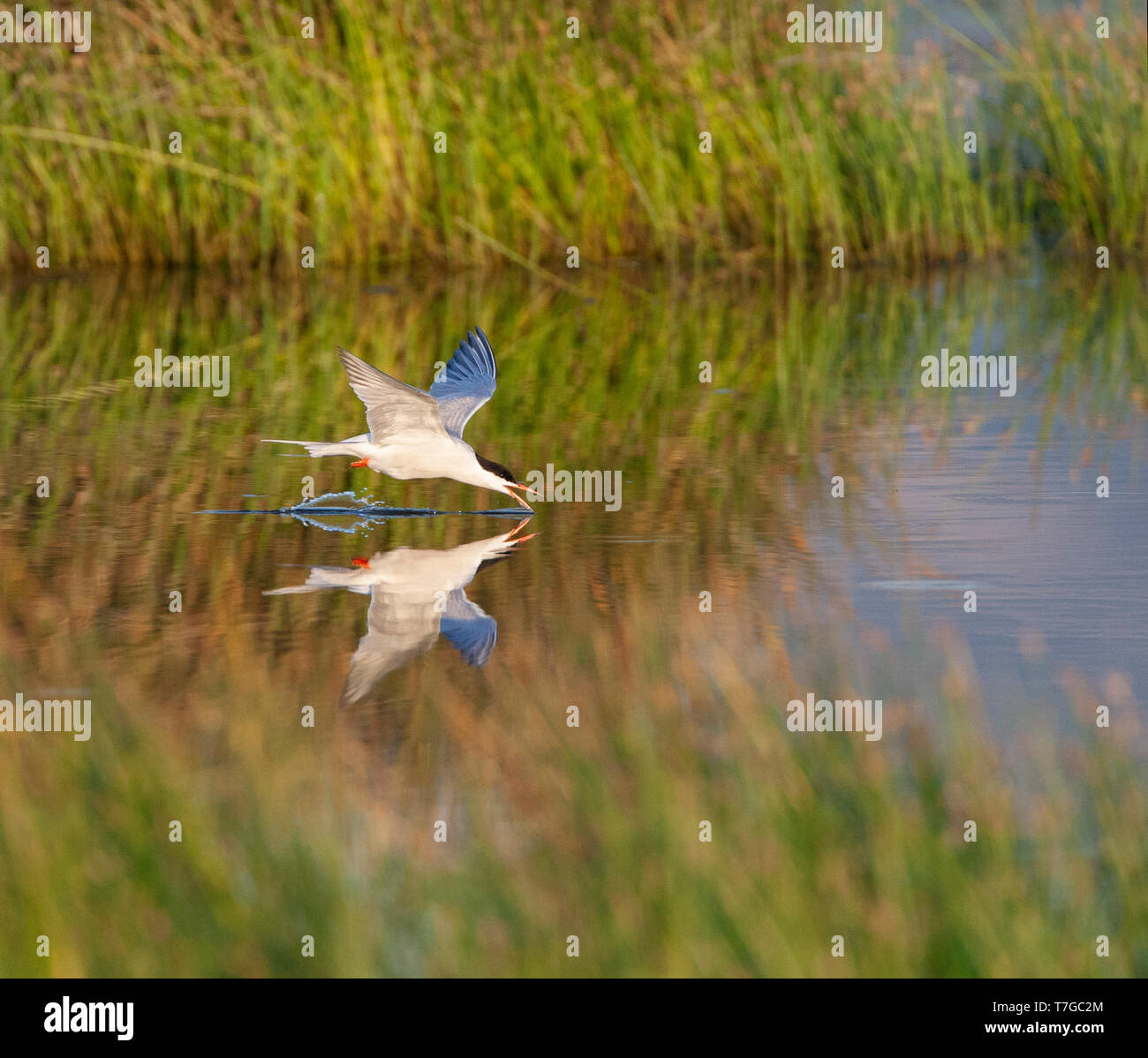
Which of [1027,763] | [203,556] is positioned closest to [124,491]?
[203,556]

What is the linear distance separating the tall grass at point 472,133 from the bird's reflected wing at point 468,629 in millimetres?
8429

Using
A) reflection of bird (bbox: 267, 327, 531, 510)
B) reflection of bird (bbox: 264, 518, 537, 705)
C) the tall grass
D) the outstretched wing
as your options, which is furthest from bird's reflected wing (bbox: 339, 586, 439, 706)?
the tall grass

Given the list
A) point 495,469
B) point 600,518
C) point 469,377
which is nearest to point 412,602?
point 495,469

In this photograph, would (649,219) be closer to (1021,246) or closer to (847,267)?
(847,267)

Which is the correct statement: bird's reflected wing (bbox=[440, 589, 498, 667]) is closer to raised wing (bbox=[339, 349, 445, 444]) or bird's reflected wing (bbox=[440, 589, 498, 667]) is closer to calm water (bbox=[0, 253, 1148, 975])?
calm water (bbox=[0, 253, 1148, 975])

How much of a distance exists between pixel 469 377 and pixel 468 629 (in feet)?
6.22

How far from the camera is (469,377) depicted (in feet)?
23.0

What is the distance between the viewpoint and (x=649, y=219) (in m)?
14.6

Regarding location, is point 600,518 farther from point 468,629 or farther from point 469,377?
point 468,629

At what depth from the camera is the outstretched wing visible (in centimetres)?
686

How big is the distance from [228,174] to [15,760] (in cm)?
1023

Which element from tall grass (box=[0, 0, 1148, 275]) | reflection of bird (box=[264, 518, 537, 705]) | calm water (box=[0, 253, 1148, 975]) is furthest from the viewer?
tall grass (box=[0, 0, 1148, 275])
